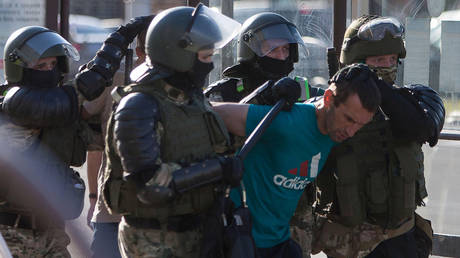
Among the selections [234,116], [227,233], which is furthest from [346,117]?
[227,233]

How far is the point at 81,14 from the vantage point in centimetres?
672

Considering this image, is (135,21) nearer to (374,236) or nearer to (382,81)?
(382,81)

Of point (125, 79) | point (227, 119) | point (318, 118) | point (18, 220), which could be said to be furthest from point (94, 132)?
point (318, 118)

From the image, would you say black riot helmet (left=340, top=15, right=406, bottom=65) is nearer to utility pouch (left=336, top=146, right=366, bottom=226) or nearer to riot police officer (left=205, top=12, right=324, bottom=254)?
riot police officer (left=205, top=12, right=324, bottom=254)

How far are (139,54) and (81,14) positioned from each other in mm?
2564

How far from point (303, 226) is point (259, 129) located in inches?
37.7

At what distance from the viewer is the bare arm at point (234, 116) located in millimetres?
3332

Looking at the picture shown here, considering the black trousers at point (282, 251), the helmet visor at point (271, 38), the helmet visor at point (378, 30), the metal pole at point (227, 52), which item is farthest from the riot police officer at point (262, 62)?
the metal pole at point (227, 52)

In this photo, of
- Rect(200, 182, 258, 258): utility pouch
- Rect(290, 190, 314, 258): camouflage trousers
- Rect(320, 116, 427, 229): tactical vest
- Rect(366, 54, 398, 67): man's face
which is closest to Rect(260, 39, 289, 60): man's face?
Rect(366, 54, 398, 67): man's face

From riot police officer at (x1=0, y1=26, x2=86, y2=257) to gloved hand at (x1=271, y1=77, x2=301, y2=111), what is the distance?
37.8 inches

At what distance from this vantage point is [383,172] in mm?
3969

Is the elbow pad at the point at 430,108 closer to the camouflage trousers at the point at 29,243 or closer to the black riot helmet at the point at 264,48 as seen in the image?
the black riot helmet at the point at 264,48

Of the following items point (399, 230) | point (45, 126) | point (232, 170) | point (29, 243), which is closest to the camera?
point (232, 170)

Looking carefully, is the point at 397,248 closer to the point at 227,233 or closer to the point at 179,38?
the point at 227,233
